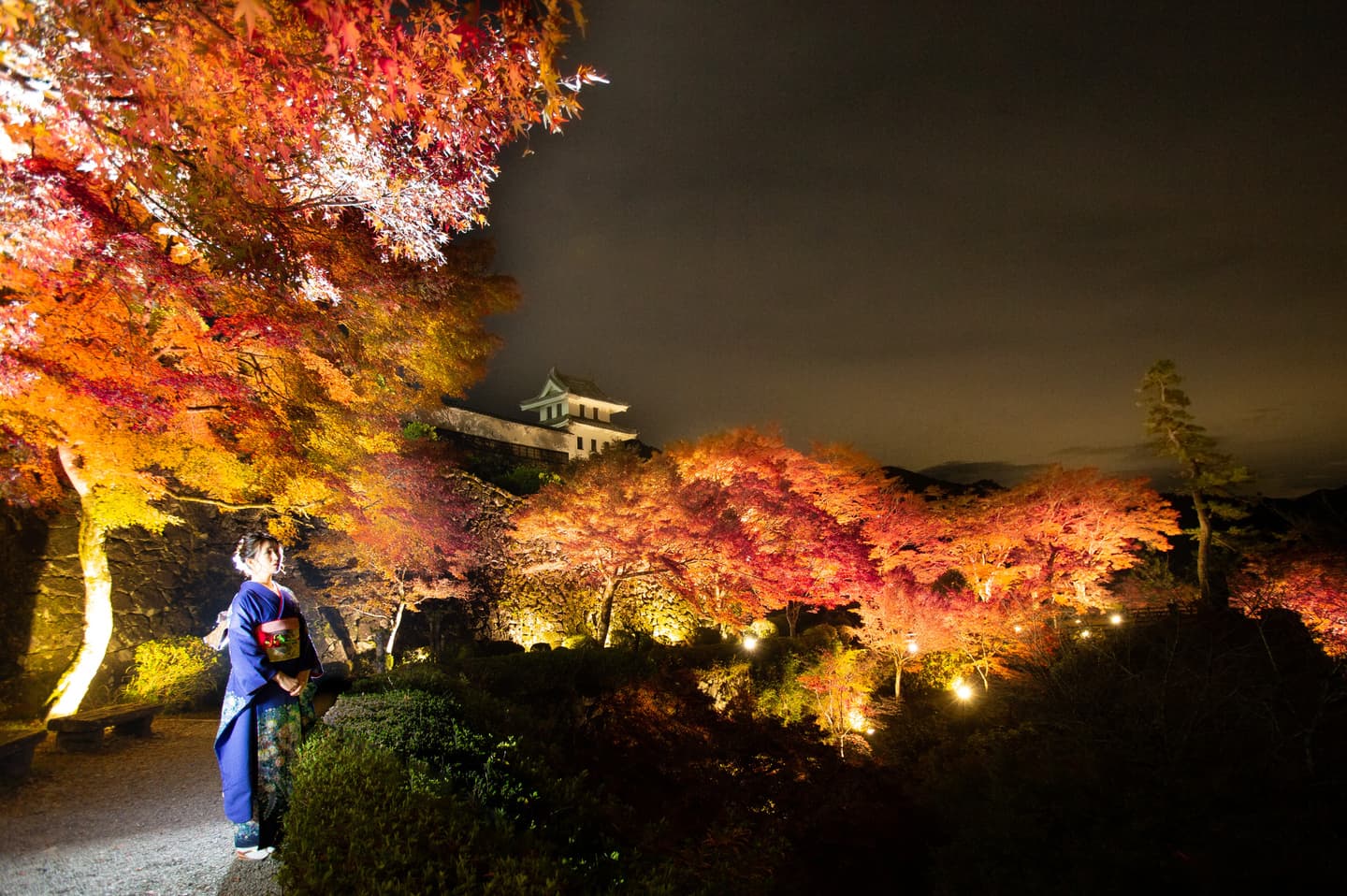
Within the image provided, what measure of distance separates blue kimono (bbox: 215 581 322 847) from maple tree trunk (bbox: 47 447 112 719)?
216 inches

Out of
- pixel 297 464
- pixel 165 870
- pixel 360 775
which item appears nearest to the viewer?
pixel 360 775

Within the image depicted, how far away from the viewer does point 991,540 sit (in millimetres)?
18484

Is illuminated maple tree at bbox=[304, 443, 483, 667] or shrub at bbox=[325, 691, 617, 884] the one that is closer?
shrub at bbox=[325, 691, 617, 884]

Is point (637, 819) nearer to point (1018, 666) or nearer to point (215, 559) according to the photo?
point (215, 559)

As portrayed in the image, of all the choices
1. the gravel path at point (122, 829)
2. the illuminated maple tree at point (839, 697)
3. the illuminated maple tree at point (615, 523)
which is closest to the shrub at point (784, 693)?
the illuminated maple tree at point (839, 697)

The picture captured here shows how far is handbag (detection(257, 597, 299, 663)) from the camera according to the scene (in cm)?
350

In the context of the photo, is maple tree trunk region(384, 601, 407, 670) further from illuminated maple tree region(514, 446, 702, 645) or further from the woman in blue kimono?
the woman in blue kimono

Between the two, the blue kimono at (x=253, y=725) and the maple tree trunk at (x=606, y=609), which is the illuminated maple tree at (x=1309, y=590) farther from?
the blue kimono at (x=253, y=725)

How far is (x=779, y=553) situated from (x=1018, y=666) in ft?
21.6

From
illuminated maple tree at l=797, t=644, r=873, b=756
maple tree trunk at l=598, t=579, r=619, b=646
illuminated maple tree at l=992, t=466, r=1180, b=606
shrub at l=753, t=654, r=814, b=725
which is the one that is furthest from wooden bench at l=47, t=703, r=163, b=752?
illuminated maple tree at l=992, t=466, r=1180, b=606

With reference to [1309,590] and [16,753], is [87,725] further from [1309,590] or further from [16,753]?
[1309,590]

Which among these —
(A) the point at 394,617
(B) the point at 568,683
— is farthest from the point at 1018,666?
(A) the point at 394,617

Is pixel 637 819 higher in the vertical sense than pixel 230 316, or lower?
lower

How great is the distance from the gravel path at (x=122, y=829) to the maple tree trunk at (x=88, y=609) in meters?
0.88
